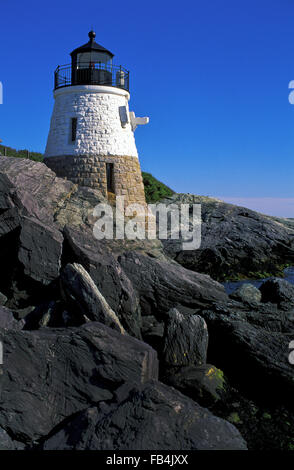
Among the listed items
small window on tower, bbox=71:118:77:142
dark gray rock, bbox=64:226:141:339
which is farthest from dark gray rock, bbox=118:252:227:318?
small window on tower, bbox=71:118:77:142

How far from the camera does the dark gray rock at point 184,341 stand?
32.5ft

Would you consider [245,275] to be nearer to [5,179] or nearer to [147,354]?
[5,179]

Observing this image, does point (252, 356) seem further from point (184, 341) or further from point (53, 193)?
point (53, 193)

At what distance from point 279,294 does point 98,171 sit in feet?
46.6

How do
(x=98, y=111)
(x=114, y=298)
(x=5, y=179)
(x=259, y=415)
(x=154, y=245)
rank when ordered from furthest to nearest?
(x=98, y=111) → (x=154, y=245) → (x=5, y=179) → (x=114, y=298) → (x=259, y=415)

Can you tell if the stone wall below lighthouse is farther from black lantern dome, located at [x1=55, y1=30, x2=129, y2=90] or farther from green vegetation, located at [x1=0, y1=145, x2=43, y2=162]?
green vegetation, located at [x1=0, y1=145, x2=43, y2=162]

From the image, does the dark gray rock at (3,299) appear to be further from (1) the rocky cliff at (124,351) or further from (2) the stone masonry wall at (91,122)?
(2) the stone masonry wall at (91,122)

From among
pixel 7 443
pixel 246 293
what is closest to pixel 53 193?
pixel 246 293

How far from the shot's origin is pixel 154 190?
43.0 m

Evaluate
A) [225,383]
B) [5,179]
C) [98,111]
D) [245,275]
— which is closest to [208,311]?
[225,383]


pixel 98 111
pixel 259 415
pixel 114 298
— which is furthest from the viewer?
pixel 98 111

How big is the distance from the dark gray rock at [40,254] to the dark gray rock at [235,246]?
14.5m
